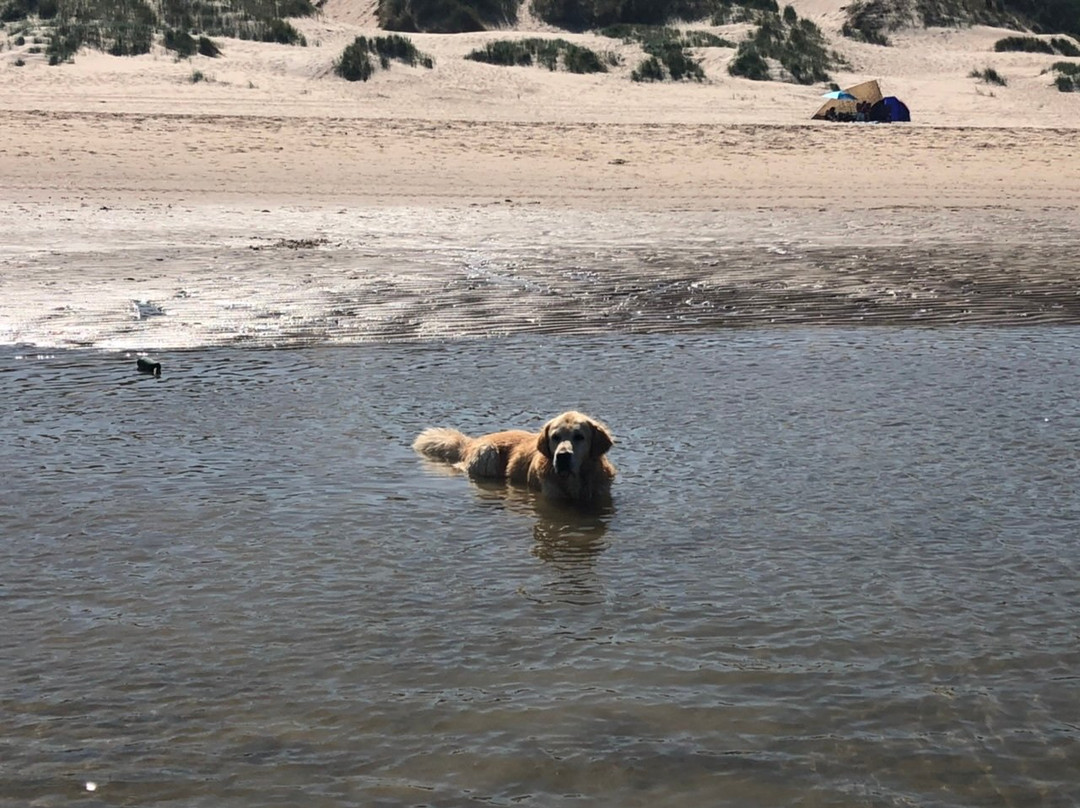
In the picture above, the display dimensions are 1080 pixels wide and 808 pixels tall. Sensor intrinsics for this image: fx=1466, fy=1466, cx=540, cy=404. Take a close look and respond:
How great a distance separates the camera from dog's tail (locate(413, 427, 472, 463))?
7.79 meters

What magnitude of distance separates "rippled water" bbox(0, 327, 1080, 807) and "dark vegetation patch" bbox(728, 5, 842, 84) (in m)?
20.9

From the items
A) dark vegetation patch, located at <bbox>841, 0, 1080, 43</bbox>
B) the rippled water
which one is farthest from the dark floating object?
dark vegetation patch, located at <bbox>841, 0, 1080, 43</bbox>

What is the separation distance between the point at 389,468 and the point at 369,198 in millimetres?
9675

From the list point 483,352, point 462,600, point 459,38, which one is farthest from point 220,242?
point 459,38

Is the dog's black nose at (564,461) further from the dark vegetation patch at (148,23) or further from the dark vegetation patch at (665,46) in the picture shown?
the dark vegetation patch at (665,46)

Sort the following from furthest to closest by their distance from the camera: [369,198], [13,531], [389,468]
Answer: [369,198], [389,468], [13,531]

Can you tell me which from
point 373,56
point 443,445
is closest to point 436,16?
point 373,56

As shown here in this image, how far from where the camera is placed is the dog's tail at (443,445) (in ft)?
25.6

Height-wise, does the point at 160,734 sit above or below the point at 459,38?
below

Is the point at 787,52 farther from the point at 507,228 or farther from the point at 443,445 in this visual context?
the point at 443,445

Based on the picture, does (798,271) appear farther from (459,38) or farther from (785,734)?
(459,38)

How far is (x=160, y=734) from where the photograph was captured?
4617 mm

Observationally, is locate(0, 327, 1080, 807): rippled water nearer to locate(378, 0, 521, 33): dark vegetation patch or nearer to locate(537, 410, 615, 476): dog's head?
locate(537, 410, 615, 476): dog's head

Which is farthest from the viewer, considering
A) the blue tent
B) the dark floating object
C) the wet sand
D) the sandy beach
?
the blue tent
